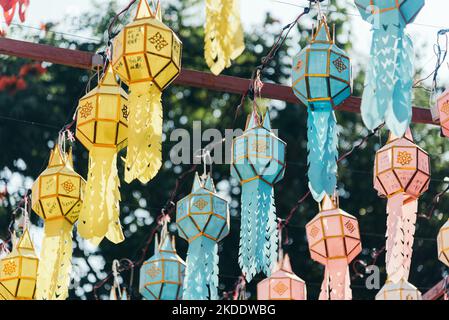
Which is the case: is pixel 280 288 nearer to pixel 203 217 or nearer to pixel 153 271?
pixel 203 217

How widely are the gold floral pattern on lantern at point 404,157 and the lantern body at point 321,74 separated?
2.37 ft

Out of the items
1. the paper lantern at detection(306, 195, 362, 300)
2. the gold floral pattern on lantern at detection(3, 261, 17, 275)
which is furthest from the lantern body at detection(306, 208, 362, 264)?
the gold floral pattern on lantern at detection(3, 261, 17, 275)

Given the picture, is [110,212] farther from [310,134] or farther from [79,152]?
[79,152]

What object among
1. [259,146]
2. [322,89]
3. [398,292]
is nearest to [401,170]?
[398,292]

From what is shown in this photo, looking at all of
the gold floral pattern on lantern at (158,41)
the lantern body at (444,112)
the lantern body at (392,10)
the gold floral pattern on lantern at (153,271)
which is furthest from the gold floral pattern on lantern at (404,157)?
the gold floral pattern on lantern at (153,271)

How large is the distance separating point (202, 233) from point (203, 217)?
0.34 feet

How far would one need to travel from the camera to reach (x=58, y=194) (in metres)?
5.92

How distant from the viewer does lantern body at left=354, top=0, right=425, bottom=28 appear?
186 inches

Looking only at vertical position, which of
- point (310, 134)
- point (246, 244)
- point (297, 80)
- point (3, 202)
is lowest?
point (246, 244)

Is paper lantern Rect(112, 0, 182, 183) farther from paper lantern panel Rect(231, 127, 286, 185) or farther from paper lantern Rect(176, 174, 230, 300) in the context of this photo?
paper lantern Rect(176, 174, 230, 300)

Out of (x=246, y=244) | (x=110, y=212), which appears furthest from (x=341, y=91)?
(x=110, y=212)

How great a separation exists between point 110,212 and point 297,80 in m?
1.00

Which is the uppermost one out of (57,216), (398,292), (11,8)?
(11,8)

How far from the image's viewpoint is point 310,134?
5055 millimetres
